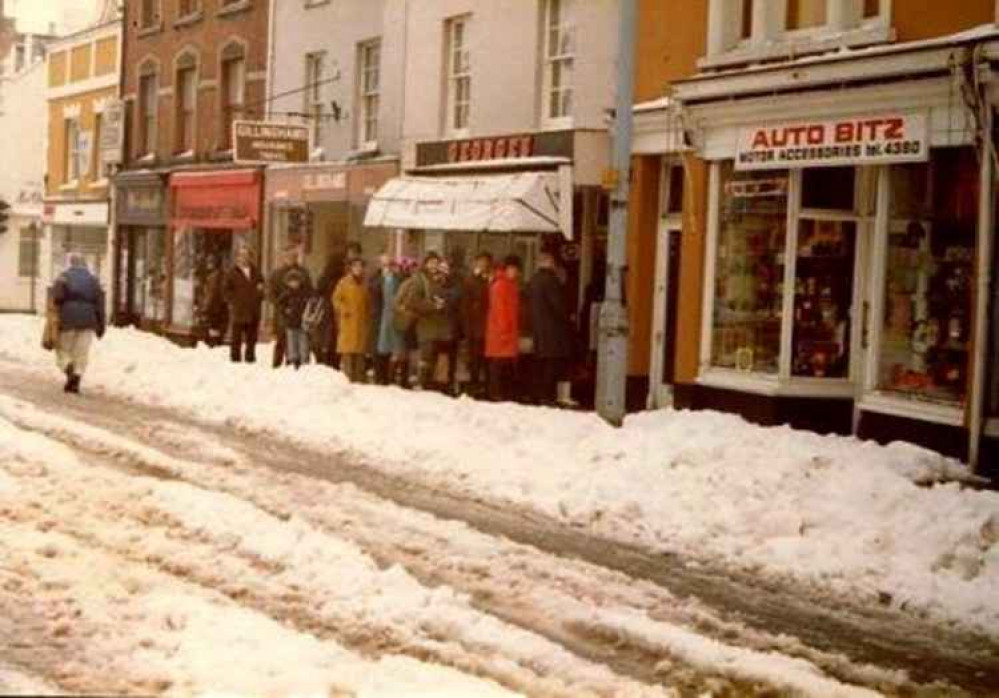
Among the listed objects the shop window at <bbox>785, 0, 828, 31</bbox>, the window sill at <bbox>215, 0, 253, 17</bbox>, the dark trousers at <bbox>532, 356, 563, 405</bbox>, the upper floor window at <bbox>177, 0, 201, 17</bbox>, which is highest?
the upper floor window at <bbox>177, 0, 201, 17</bbox>

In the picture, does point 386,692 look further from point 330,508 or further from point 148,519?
point 330,508

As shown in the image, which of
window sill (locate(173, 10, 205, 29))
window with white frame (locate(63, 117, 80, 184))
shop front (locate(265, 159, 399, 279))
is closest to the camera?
shop front (locate(265, 159, 399, 279))

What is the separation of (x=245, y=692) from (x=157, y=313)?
33460mm

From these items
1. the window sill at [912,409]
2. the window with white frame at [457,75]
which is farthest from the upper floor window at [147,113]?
the window sill at [912,409]

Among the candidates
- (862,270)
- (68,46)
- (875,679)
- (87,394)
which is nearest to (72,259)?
(87,394)

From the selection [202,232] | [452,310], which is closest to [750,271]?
[452,310]

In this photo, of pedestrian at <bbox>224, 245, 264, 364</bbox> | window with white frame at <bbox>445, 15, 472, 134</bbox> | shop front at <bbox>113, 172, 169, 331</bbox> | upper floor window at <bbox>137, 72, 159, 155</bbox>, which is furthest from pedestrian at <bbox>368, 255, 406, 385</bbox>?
upper floor window at <bbox>137, 72, 159, 155</bbox>

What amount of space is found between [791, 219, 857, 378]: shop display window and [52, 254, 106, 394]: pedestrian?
9477mm

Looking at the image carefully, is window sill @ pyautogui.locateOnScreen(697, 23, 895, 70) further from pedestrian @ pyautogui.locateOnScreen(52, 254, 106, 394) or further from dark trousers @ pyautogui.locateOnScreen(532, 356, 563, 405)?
pedestrian @ pyautogui.locateOnScreen(52, 254, 106, 394)

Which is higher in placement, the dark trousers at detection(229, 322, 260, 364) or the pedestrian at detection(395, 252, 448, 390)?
the pedestrian at detection(395, 252, 448, 390)

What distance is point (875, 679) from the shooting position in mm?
8633

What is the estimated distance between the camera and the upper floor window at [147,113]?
4094cm

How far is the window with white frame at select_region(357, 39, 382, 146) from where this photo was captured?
98.0ft

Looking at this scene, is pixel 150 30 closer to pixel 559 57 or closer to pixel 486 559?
pixel 559 57
